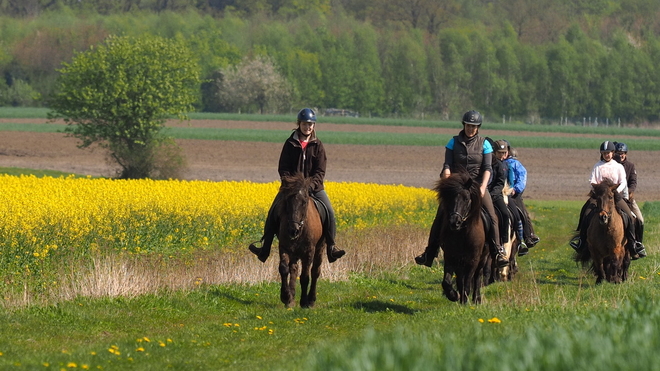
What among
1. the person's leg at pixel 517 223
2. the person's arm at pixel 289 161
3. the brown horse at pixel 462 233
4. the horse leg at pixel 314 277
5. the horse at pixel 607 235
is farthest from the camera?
the person's leg at pixel 517 223

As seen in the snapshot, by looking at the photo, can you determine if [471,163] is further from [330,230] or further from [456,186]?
[330,230]

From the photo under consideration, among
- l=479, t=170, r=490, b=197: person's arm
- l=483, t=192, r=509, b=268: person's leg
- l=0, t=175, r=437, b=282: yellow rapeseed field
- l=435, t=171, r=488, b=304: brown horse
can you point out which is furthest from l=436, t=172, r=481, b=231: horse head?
l=0, t=175, r=437, b=282: yellow rapeseed field

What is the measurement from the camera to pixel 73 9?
17800 centimetres

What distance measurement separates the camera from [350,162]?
5812 centimetres

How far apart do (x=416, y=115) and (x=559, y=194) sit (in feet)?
260

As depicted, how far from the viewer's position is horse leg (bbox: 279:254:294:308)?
44.4ft

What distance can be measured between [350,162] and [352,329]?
4636 cm

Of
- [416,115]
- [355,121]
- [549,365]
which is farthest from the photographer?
[416,115]

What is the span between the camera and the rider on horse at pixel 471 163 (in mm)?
13555

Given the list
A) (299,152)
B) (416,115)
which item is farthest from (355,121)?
(299,152)

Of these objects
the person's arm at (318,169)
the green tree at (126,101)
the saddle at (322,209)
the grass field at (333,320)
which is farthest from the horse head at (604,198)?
the green tree at (126,101)

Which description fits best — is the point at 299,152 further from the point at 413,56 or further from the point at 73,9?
the point at 73,9

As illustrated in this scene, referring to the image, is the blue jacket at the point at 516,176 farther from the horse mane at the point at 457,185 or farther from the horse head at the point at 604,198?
the horse mane at the point at 457,185

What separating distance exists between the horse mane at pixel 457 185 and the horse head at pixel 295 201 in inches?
66.7
